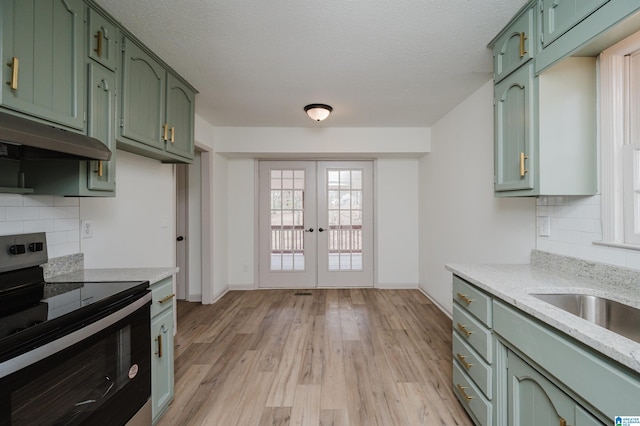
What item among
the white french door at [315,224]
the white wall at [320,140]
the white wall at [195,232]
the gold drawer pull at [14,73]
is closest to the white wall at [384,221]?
the white french door at [315,224]

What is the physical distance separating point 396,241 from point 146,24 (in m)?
3.88

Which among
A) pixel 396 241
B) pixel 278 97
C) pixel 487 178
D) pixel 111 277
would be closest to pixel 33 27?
pixel 111 277

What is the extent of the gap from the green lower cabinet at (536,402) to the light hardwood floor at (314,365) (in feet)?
1.94

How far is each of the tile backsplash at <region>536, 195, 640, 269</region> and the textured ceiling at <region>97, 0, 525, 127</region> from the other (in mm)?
1174

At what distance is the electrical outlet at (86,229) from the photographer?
188cm

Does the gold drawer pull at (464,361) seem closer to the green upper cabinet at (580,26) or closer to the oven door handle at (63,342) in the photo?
the green upper cabinet at (580,26)

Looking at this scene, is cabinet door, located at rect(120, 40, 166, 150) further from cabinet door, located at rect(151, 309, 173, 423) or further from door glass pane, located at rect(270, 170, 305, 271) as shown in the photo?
door glass pane, located at rect(270, 170, 305, 271)

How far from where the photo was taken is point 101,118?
5.19 ft

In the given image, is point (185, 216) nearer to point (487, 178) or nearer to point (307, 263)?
point (307, 263)

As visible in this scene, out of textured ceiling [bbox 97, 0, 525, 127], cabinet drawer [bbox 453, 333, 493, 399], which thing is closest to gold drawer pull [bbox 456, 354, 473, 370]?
cabinet drawer [bbox 453, 333, 493, 399]

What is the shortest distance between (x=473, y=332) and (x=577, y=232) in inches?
33.8

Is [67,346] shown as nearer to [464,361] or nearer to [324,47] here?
[464,361]

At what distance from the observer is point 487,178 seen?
2.53m

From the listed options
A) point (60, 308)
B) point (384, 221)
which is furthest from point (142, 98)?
→ point (384, 221)
